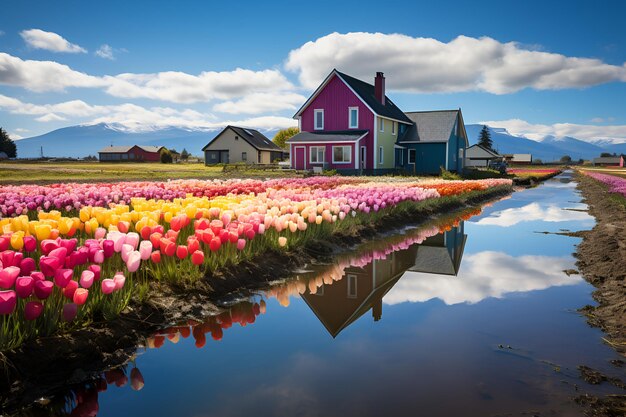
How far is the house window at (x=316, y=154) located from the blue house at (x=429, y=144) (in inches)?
362

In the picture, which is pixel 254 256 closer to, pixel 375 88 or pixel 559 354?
pixel 559 354

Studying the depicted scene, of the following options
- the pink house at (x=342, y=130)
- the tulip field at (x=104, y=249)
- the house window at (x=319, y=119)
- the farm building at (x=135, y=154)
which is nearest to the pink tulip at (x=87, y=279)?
the tulip field at (x=104, y=249)

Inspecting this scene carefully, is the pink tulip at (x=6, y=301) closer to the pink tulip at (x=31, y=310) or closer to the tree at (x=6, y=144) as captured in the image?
the pink tulip at (x=31, y=310)

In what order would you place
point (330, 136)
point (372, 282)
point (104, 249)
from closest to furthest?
point (104, 249) < point (372, 282) < point (330, 136)

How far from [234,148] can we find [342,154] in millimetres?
43078

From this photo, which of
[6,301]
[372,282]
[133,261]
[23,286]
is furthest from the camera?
[372,282]

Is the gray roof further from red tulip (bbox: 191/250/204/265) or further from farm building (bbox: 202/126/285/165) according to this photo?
red tulip (bbox: 191/250/204/265)

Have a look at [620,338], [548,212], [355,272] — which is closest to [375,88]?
[548,212]

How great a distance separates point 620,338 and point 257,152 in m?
78.0

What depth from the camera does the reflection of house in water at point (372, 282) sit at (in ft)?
20.9

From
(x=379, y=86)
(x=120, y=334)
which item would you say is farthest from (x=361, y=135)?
(x=120, y=334)

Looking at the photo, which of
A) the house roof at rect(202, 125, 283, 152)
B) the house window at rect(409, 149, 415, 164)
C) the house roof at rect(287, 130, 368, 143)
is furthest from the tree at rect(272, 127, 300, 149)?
the house roof at rect(287, 130, 368, 143)

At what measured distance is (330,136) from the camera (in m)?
42.7

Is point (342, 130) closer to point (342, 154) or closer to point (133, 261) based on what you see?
point (342, 154)
